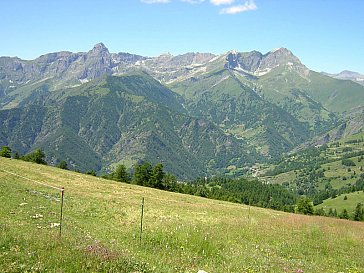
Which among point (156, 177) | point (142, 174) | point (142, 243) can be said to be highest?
point (142, 243)

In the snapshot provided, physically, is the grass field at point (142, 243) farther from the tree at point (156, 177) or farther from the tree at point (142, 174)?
the tree at point (156, 177)

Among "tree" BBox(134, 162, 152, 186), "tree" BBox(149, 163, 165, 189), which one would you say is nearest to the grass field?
"tree" BBox(134, 162, 152, 186)

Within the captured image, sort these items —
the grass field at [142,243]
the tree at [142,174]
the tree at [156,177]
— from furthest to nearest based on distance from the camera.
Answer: the tree at [156,177] < the tree at [142,174] < the grass field at [142,243]

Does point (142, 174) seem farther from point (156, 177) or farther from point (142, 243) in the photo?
point (142, 243)

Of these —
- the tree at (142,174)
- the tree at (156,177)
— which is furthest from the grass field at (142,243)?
the tree at (156,177)

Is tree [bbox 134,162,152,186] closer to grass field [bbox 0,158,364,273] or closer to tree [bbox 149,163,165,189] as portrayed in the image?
tree [bbox 149,163,165,189]

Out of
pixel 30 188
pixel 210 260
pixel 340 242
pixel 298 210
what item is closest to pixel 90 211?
pixel 30 188

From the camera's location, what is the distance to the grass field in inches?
459

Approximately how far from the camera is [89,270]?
11.0 m

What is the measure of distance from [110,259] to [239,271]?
525 centimetres

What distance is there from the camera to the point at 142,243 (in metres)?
17.2

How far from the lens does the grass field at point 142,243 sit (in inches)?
459

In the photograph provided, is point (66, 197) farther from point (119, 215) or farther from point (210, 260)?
point (210, 260)

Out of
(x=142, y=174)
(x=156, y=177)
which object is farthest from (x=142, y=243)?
(x=142, y=174)
